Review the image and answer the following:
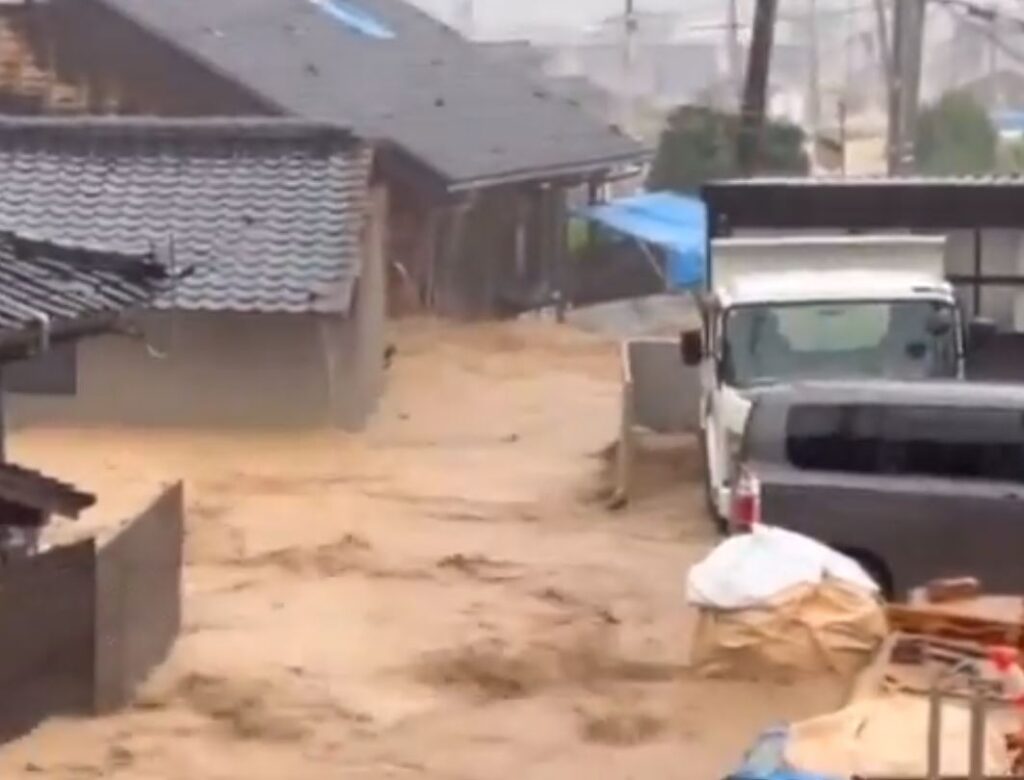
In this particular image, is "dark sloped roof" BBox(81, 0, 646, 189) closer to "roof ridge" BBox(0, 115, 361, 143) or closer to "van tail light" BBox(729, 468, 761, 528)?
"roof ridge" BBox(0, 115, 361, 143)

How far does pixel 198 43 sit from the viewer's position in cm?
3778

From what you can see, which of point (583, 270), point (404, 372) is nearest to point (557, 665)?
point (404, 372)

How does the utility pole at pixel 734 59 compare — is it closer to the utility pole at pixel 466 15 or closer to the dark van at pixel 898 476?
the utility pole at pixel 466 15

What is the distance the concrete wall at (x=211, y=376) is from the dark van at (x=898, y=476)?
10.4 m

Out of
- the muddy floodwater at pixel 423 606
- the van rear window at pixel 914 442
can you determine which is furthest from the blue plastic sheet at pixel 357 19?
the van rear window at pixel 914 442

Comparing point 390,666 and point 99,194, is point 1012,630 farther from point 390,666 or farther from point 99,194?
point 99,194

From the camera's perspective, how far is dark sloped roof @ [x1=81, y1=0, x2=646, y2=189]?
122 ft

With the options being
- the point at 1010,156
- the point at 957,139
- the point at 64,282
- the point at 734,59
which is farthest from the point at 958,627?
the point at 734,59

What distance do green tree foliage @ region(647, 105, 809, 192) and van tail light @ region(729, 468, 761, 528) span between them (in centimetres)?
2904

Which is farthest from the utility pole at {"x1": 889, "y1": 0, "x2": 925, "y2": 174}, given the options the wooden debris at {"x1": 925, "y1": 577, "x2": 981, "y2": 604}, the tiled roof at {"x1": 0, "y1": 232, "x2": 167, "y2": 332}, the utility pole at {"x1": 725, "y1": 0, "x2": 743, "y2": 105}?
the utility pole at {"x1": 725, "y1": 0, "x2": 743, "y2": 105}

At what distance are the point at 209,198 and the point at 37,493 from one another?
14.2m

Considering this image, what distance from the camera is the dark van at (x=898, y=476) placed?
57.3ft

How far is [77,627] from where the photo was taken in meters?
15.6

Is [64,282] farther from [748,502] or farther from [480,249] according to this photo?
[480,249]
